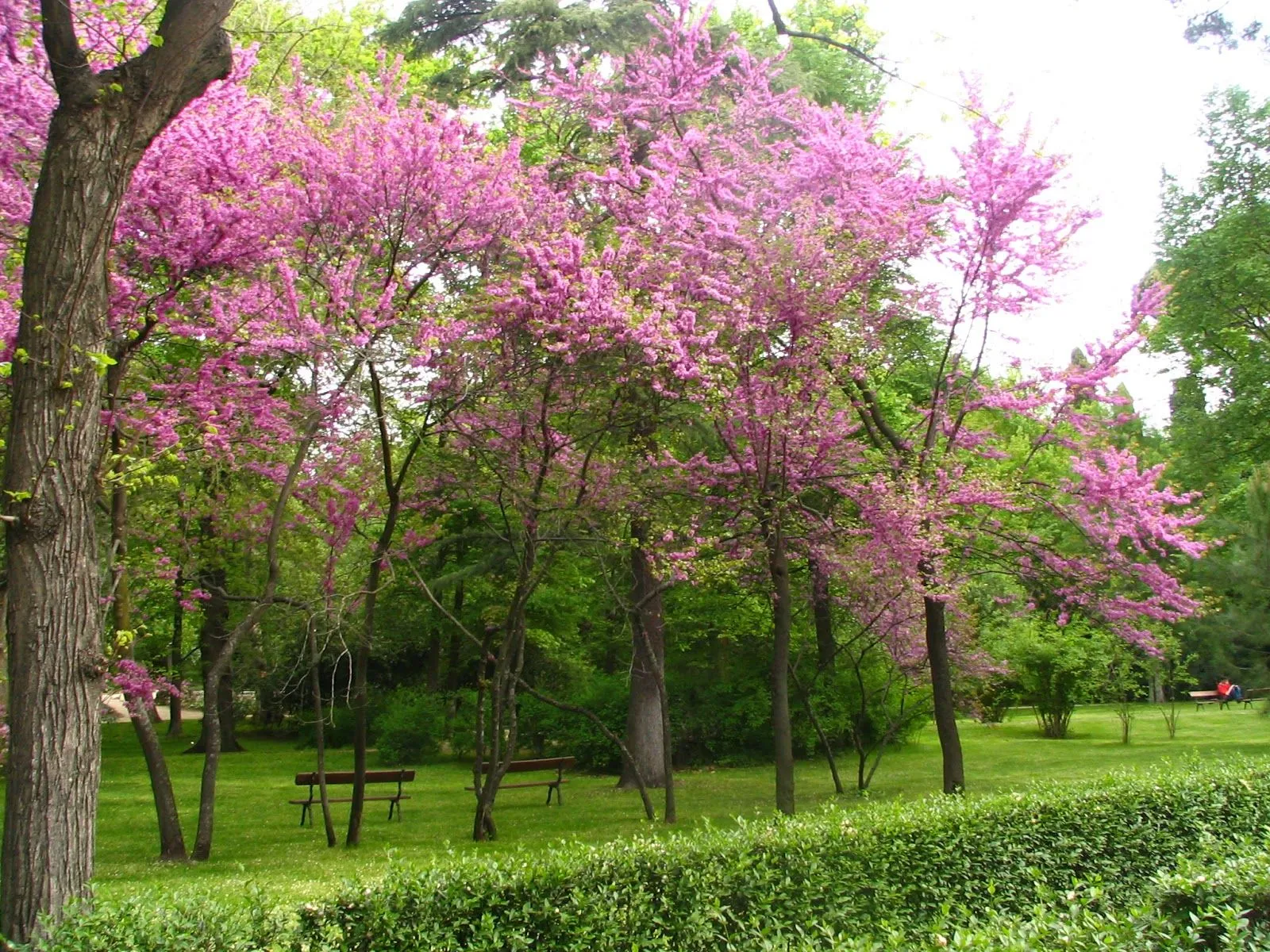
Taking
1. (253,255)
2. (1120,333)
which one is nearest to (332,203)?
(253,255)

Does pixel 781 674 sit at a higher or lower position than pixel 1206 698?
higher

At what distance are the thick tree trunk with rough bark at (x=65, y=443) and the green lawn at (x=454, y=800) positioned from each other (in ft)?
3.26

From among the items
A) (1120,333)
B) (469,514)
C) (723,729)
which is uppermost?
(1120,333)

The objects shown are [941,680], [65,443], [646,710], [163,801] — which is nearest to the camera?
[65,443]

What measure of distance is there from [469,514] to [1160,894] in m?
14.8

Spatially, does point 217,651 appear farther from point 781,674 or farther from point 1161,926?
point 1161,926

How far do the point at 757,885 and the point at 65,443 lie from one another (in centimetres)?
422

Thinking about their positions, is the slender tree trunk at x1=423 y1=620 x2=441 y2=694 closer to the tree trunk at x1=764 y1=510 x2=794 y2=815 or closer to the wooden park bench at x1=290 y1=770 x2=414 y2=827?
the wooden park bench at x1=290 y1=770 x2=414 y2=827

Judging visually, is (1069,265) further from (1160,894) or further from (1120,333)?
(1160,894)

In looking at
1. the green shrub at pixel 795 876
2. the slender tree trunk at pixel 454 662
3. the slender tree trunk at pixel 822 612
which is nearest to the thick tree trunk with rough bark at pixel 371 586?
the slender tree trunk at pixel 822 612

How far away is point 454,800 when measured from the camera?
1556 cm

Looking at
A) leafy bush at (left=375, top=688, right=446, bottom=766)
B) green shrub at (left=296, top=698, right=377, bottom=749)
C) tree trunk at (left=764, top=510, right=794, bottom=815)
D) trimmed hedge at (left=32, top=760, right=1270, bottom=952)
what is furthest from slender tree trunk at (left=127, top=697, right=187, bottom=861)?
green shrub at (left=296, top=698, right=377, bottom=749)

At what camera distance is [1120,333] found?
12.3 metres

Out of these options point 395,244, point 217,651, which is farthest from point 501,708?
point 217,651
